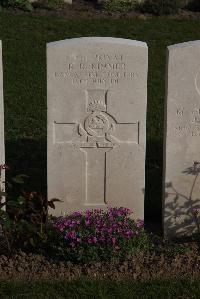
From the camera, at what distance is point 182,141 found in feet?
20.1

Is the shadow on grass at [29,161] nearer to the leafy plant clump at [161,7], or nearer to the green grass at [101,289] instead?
the green grass at [101,289]

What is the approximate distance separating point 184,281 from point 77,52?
87.1 inches

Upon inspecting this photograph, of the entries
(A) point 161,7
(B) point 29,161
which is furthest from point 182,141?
(A) point 161,7

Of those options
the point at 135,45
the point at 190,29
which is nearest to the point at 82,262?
the point at 135,45

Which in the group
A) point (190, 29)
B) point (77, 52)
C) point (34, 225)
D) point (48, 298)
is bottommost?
point (48, 298)

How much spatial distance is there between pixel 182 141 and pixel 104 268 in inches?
56.0

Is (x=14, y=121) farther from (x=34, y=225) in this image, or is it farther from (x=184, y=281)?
(x=184, y=281)

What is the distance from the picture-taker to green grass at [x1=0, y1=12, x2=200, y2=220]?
8.05m

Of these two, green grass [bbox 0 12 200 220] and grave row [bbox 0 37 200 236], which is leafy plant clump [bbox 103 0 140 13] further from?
grave row [bbox 0 37 200 236]

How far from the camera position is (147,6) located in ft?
53.3

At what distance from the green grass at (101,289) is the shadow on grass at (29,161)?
196cm

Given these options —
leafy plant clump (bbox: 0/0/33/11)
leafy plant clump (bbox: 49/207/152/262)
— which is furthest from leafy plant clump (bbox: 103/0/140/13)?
leafy plant clump (bbox: 49/207/152/262)

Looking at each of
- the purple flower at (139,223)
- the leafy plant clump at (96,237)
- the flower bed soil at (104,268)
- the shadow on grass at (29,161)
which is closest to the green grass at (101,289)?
the flower bed soil at (104,268)

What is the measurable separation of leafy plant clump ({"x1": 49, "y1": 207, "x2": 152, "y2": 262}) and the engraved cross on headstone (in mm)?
566
